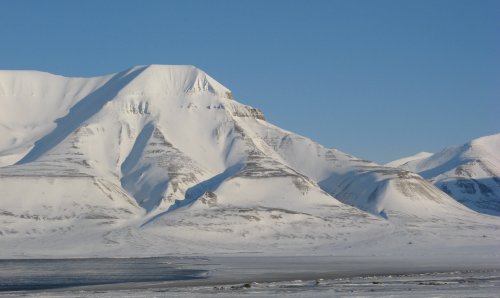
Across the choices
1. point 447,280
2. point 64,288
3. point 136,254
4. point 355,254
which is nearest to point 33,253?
point 136,254

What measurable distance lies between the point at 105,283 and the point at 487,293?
136ft

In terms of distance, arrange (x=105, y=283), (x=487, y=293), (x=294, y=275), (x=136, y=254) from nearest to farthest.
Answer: (x=487, y=293)
(x=105, y=283)
(x=294, y=275)
(x=136, y=254)

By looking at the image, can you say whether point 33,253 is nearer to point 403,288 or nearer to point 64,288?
point 64,288

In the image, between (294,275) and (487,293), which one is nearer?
(487,293)

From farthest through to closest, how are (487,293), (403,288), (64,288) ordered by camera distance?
1. (64,288)
2. (403,288)
3. (487,293)

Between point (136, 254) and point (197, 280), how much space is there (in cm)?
9289

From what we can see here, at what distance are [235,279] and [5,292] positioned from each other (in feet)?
92.5

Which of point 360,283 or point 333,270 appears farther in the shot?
point 333,270

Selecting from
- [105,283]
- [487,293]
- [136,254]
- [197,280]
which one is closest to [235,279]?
[197,280]

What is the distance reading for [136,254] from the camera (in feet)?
630

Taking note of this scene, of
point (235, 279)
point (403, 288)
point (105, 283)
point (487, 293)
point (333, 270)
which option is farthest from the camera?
point (333, 270)

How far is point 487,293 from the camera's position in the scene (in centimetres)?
7244

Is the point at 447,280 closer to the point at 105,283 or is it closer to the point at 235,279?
the point at 235,279

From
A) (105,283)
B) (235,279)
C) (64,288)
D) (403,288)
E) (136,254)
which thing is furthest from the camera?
(136,254)
